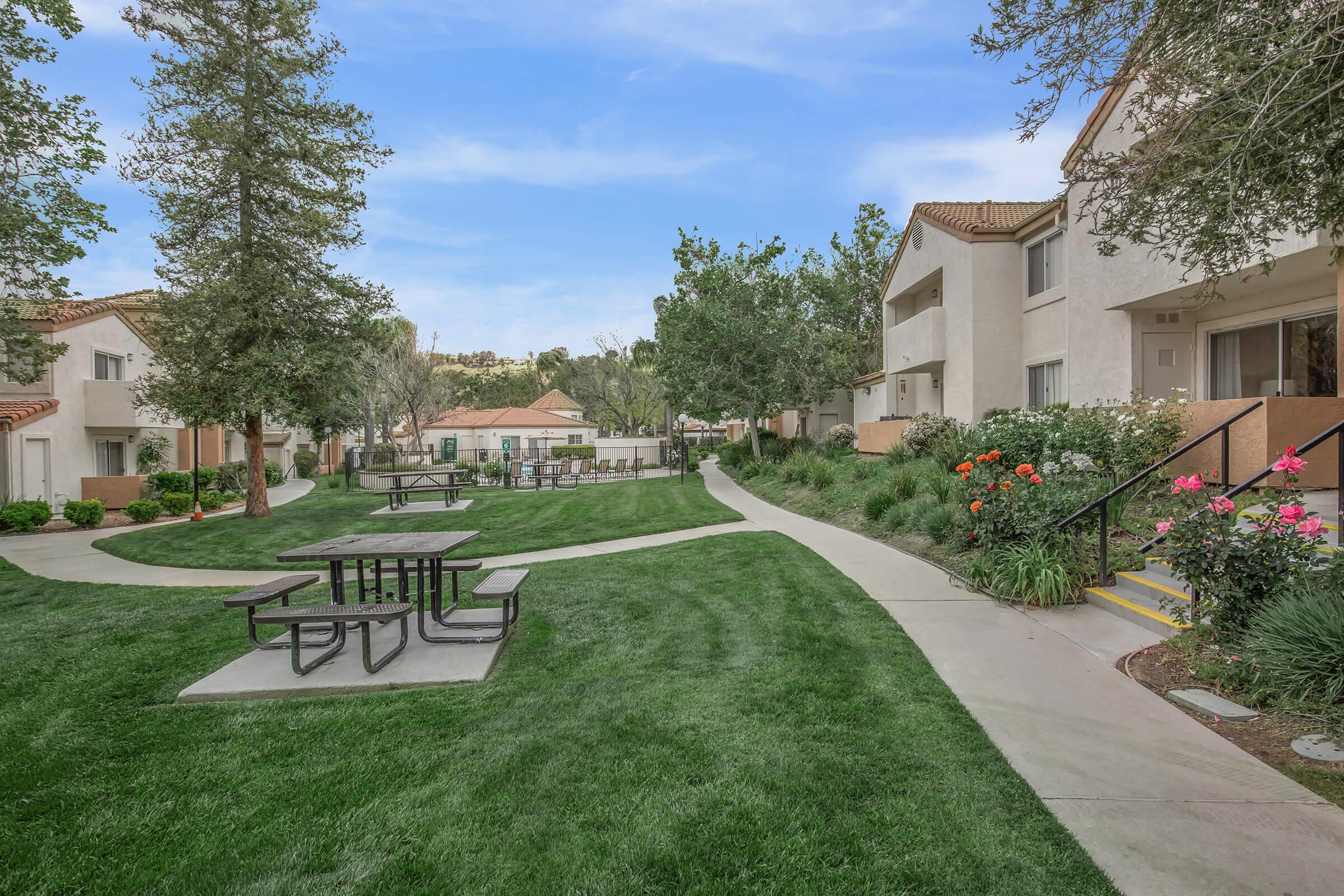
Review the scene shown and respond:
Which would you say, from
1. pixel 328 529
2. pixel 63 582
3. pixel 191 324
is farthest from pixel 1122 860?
pixel 191 324

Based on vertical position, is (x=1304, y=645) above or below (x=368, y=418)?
below

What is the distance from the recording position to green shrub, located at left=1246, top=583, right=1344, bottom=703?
3988mm

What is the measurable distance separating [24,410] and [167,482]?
4356 mm

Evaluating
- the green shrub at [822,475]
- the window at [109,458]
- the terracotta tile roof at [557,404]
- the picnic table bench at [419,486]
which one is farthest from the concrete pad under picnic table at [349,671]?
the terracotta tile roof at [557,404]

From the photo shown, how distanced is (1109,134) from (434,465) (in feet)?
74.7

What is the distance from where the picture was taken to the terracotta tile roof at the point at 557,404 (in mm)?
65875

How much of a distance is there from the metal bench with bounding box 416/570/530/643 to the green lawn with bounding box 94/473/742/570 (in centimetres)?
475

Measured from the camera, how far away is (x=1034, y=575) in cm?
678

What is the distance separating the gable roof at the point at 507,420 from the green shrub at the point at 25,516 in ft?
122

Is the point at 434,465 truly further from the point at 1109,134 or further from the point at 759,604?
the point at 1109,134

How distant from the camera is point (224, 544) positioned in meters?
12.5

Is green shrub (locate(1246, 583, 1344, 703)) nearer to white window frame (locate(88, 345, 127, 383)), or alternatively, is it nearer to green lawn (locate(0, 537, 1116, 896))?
green lawn (locate(0, 537, 1116, 896))

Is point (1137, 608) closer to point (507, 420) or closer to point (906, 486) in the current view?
point (906, 486)

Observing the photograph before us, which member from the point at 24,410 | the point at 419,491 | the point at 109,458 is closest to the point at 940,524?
the point at 419,491
